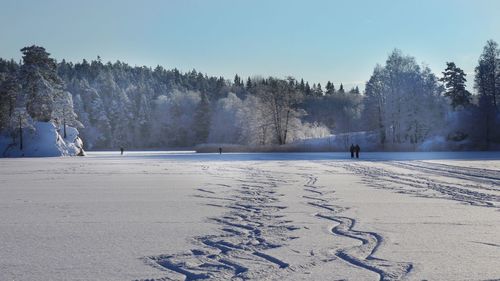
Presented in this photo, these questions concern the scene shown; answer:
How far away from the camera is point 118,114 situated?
116625 mm

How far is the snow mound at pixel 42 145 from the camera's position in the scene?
6194cm

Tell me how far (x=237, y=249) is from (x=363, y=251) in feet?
5.41

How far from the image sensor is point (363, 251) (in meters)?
6.32

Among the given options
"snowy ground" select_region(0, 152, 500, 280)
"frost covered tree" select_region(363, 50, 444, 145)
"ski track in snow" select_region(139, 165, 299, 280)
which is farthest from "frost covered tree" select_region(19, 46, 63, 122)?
"ski track in snow" select_region(139, 165, 299, 280)

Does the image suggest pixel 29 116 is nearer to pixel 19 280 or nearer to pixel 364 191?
pixel 364 191

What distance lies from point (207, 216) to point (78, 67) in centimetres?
16257

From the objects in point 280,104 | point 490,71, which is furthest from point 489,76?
point 280,104

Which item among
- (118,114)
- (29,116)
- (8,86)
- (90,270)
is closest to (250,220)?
(90,270)

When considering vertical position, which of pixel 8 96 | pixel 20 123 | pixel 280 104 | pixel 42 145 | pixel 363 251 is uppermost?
pixel 8 96

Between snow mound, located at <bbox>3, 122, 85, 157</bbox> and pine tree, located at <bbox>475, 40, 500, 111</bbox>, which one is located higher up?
pine tree, located at <bbox>475, 40, 500, 111</bbox>

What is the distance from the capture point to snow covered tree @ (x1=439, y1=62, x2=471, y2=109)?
7362 cm

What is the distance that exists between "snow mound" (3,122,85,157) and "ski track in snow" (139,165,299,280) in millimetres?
56469

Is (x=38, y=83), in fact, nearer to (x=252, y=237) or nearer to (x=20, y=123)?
(x=20, y=123)

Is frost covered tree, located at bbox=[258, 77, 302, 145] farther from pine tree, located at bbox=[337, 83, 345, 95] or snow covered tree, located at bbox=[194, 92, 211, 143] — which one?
pine tree, located at bbox=[337, 83, 345, 95]
